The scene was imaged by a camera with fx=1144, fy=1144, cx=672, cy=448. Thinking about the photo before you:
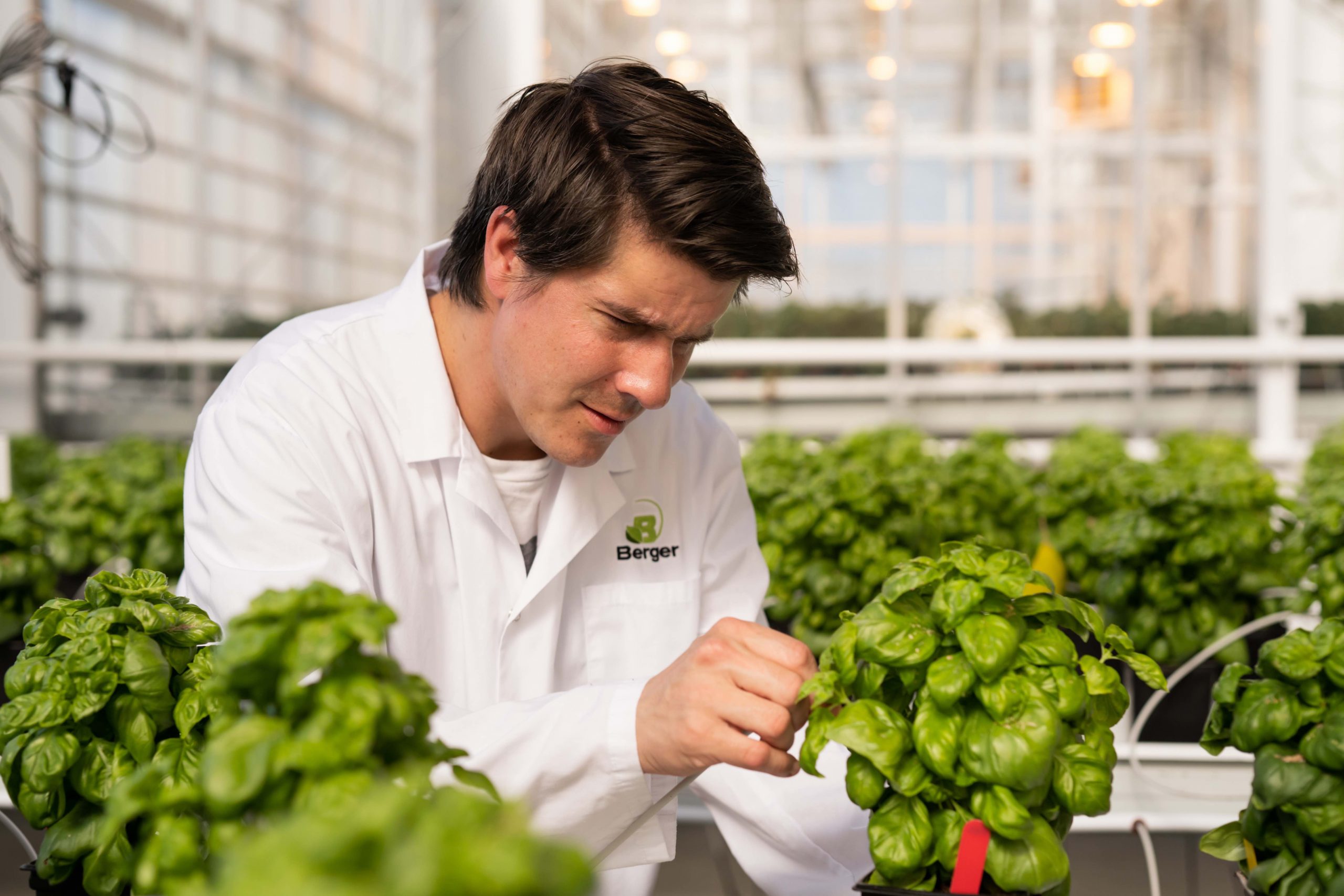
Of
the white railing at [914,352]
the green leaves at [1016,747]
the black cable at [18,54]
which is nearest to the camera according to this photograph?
the green leaves at [1016,747]

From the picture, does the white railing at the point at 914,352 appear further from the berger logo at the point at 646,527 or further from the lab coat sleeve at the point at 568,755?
the lab coat sleeve at the point at 568,755

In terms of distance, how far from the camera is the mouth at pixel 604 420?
994 millimetres

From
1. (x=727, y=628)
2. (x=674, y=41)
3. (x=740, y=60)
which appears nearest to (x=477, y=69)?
Result: (x=674, y=41)

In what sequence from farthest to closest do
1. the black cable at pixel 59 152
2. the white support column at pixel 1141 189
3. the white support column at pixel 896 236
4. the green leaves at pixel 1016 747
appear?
1. the white support column at pixel 896 236
2. the white support column at pixel 1141 189
3. the black cable at pixel 59 152
4. the green leaves at pixel 1016 747

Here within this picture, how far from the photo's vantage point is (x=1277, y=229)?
3.97 meters

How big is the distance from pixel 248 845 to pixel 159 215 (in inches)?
173

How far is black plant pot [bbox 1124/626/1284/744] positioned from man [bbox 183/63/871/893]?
→ 1.50 feet

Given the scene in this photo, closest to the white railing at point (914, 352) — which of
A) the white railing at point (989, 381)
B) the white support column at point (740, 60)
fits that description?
the white railing at point (989, 381)

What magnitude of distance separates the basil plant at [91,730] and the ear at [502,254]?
44 cm

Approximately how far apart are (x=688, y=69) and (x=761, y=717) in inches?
153

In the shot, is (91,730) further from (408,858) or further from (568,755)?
(408,858)

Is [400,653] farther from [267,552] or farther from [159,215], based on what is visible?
[159,215]

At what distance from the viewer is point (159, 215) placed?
14.0ft

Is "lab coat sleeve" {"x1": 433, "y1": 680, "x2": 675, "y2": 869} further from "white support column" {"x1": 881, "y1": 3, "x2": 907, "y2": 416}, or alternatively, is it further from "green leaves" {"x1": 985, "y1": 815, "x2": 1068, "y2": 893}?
"white support column" {"x1": 881, "y1": 3, "x2": 907, "y2": 416}
